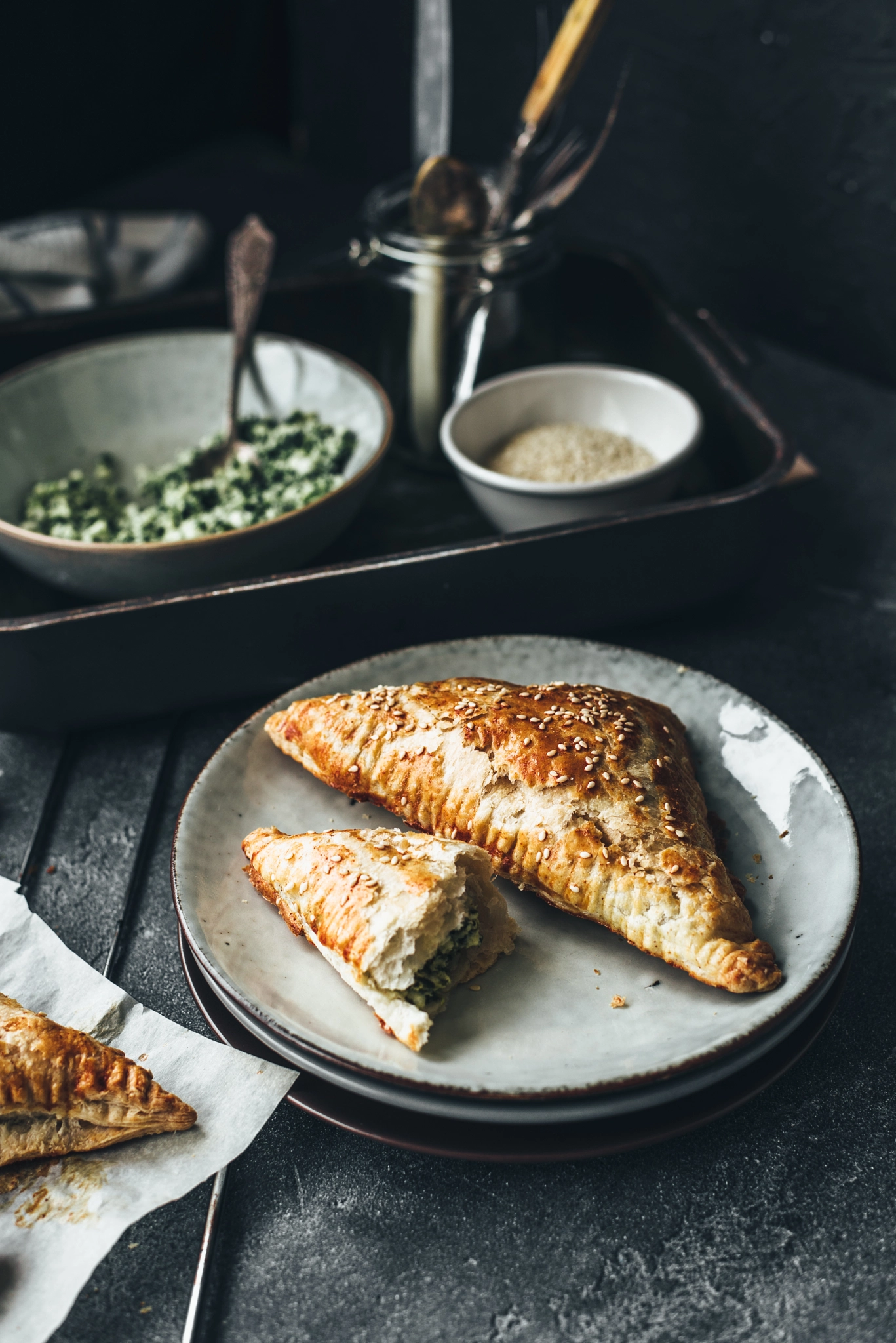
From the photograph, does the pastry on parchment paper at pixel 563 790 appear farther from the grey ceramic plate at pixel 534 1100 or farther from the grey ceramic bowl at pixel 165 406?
the grey ceramic bowl at pixel 165 406

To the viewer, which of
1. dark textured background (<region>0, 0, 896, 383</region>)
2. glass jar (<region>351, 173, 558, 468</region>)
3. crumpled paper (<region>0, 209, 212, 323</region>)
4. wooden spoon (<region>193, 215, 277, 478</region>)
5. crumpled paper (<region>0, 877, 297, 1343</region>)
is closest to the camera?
crumpled paper (<region>0, 877, 297, 1343</region>)

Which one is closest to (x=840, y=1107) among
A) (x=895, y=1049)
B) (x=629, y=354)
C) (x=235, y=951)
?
→ (x=895, y=1049)

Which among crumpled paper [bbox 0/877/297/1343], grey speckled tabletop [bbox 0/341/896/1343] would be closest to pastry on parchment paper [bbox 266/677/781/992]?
grey speckled tabletop [bbox 0/341/896/1343]

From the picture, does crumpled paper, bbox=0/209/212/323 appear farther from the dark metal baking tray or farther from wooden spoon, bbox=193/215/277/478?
the dark metal baking tray

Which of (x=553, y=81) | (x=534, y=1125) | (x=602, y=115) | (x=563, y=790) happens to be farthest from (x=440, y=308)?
(x=534, y=1125)

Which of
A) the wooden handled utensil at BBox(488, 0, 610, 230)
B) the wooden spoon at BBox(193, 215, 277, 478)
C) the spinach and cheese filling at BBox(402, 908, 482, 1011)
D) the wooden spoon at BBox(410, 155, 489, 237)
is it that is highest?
the wooden handled utensil at BBox(488, 0, 610, 230)

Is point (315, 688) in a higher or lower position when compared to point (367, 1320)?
higher

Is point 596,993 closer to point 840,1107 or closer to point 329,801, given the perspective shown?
point 840,1107
